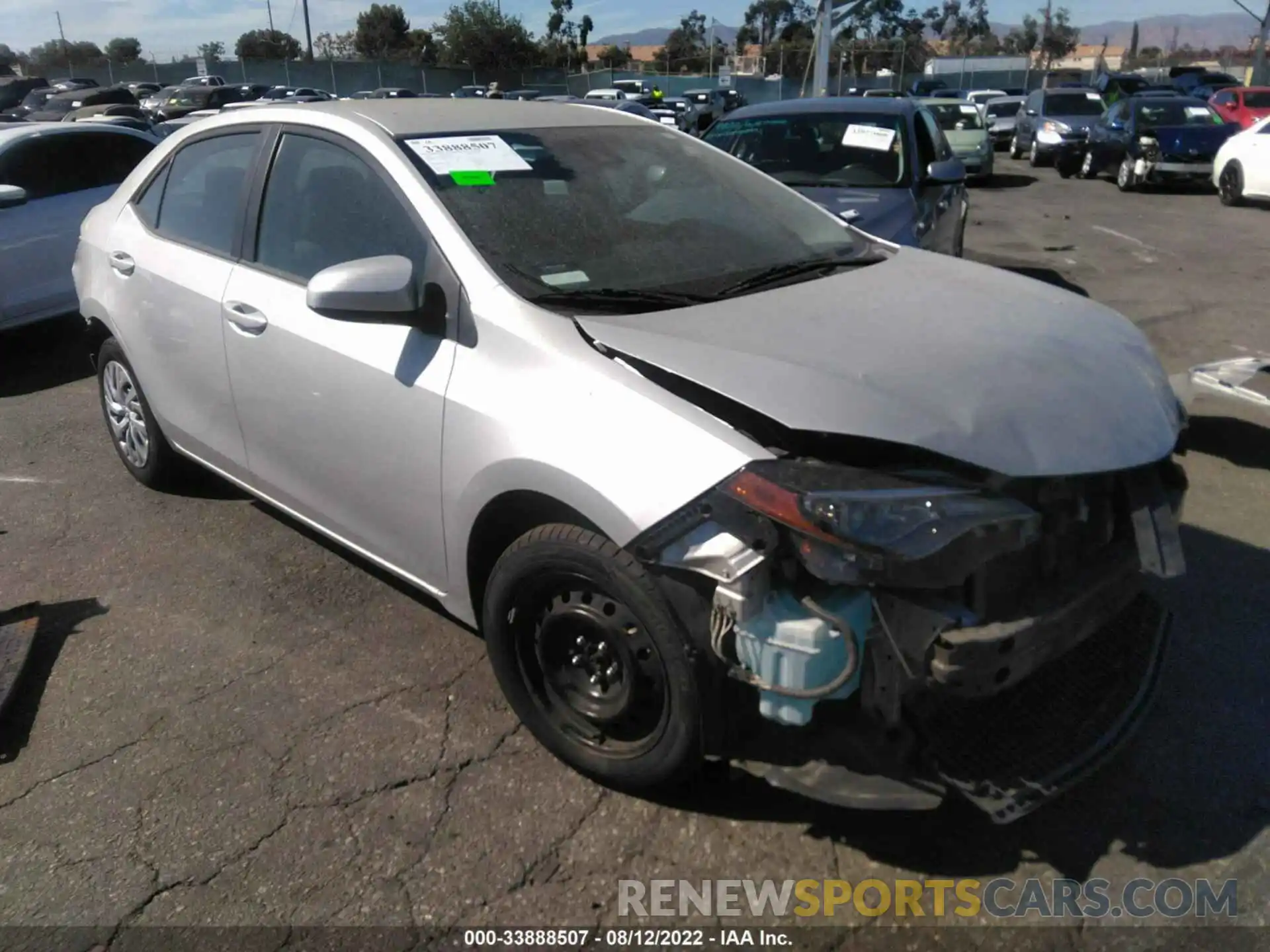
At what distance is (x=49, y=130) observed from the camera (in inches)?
309

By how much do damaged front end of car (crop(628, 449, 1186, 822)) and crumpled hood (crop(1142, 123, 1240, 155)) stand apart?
58.6 feet

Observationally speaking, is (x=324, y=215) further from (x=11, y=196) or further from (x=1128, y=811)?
(x=11, y=196)

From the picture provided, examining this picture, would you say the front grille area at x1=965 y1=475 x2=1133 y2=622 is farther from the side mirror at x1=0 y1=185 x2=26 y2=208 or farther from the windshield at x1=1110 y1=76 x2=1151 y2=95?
the windshield at x1=1110 y1=76 x2=1151 y2=95

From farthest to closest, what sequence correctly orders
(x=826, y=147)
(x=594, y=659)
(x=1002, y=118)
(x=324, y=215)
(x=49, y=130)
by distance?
(x=1002, y=118), (x=49, y=130), (x=826, y=147), (x=324, y=215), (x=594, y=659)

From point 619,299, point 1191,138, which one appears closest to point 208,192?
Answer: point 619,299

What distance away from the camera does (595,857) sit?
2578 mm

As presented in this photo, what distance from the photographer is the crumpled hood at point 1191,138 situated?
57.4 feet

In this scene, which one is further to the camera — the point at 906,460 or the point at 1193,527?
the point at 1193,527

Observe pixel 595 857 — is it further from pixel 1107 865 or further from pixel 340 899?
pixel 1107 865

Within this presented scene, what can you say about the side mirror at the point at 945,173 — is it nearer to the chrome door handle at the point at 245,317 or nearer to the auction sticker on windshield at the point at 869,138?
the auction sticker on windshield at the point at 869,138

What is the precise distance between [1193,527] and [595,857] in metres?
3.14

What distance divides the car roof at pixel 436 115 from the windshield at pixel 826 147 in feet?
11.1

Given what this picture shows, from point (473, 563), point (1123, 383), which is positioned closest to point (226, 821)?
point (473, 563)

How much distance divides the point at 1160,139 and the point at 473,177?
18.0 m
